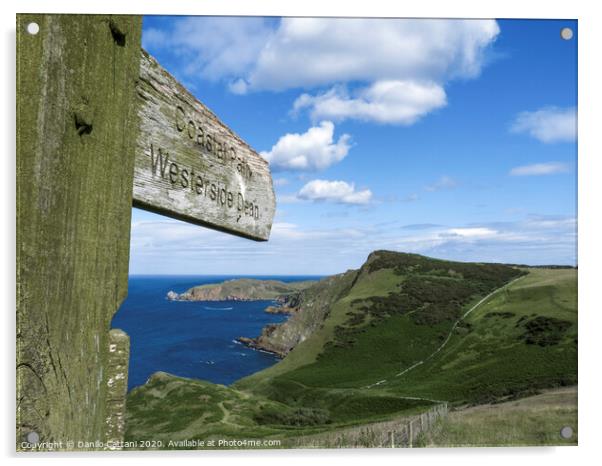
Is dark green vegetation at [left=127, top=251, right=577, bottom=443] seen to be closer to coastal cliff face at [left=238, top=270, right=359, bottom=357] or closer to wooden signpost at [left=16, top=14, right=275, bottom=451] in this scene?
coastal cliff face at [left=238, top=270, right=359, bottom=357]

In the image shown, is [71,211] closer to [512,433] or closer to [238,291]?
[512,433]

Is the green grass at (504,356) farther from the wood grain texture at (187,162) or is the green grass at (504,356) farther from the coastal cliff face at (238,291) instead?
the coastal cliff face at (238,291)

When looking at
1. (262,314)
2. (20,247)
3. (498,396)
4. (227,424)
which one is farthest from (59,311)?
(262,314)

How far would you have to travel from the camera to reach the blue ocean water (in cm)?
5731

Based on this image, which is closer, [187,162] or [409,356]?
[187,162]

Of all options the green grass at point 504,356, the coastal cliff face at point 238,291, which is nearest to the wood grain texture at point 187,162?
the green grass at point 504,356

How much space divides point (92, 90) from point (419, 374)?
43242mm

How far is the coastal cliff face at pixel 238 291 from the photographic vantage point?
145500 mm

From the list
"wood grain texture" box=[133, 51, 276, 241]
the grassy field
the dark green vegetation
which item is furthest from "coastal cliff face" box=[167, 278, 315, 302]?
"wood grain texture" box=[133, 51, 276, 241]

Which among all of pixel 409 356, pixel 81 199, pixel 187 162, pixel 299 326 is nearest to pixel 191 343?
pixel 299 326

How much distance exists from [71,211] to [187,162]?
49cm

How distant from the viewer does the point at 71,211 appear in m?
1.33

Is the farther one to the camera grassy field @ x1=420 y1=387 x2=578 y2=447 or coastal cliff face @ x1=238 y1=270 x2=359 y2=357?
coastal cliff face @ x1=238 y1=270 x2=359 y2=357
